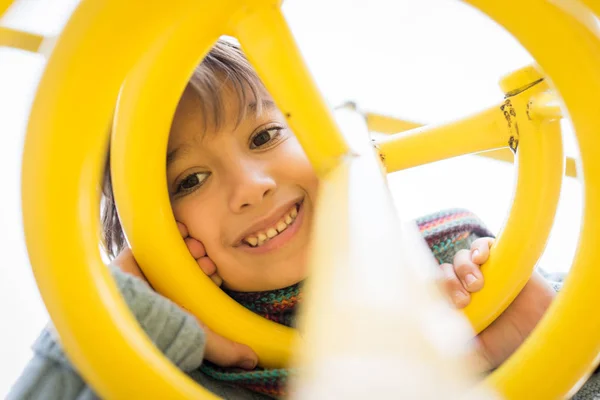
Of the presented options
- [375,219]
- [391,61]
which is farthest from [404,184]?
[375,219]

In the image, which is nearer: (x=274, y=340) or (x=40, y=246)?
(x=40, y=246)

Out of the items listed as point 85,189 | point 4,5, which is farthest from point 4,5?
point 85,189

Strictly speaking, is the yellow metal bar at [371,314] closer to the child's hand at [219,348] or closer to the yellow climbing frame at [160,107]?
the yellow climbing frame at [160,107]

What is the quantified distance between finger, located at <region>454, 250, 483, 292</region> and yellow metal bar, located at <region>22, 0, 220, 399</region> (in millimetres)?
347

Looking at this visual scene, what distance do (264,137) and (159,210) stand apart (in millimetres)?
174

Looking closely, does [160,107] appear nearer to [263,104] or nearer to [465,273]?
[263,104]

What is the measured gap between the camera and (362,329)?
37cm

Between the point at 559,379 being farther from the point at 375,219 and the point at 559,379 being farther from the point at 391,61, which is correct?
the point at 391,61

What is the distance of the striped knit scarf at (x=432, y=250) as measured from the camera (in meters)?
0.65

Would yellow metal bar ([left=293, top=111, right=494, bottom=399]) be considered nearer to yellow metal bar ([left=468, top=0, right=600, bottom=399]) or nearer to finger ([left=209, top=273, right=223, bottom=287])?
yellow metal bar ([left=468, top=0, right=600, bottom=399])

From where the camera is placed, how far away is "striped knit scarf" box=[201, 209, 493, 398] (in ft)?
2.12

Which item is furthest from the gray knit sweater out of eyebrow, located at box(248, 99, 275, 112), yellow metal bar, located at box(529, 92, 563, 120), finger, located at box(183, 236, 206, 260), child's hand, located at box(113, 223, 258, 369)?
yellow metal bar, located at box(529, 92, 563, 120)

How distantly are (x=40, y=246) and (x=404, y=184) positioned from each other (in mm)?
1007

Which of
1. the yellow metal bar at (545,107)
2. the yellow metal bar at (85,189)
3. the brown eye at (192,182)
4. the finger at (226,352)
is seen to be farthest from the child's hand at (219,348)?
the yellow metal bar at (545,107)
